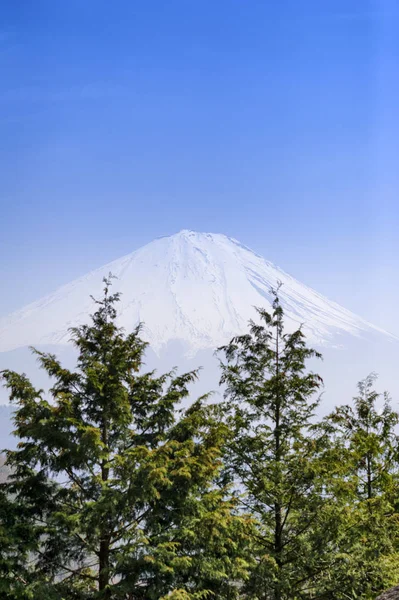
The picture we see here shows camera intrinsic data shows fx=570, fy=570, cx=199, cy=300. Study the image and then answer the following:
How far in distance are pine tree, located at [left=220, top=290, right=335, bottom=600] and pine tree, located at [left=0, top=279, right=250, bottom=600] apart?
889 millimetres

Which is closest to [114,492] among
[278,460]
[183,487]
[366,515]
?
[183,487]

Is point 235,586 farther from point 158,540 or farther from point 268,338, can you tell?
point 268,338

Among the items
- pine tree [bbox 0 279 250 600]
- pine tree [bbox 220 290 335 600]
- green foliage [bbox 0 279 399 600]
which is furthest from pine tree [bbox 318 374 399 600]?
pine tree [bbox 0 279 250 600]

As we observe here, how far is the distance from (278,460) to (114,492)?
3715 millimetres

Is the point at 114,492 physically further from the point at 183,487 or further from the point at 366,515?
the point at 366,515

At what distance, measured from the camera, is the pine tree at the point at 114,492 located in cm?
933

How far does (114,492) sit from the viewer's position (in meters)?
9.45

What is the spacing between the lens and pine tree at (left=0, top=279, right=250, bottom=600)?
9.33 m

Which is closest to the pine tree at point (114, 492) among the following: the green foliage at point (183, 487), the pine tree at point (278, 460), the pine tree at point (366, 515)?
the green foliage at point (183, 487)

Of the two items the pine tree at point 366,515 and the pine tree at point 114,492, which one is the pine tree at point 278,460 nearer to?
the pine tree at point 366,515

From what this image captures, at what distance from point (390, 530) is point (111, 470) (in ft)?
19.3

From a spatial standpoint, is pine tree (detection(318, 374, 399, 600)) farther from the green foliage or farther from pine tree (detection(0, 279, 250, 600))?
pine tree (detection(0, 279, 250, 600))

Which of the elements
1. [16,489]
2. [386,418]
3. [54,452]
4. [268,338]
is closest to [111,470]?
[54,452]

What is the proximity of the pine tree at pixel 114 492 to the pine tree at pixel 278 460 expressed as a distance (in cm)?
89
